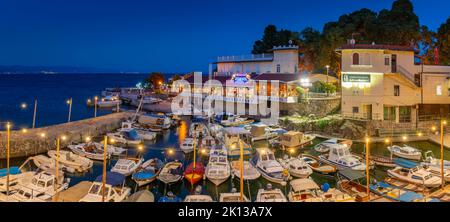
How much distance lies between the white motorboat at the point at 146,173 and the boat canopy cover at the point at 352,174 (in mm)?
12903

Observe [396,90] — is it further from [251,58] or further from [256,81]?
[251,58]

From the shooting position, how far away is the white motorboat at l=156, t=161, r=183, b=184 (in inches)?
919

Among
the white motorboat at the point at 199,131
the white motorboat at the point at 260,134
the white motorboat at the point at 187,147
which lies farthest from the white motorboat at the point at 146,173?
the white motorboat at the point at 260,134

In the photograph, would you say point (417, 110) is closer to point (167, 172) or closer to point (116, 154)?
point (167, 172)

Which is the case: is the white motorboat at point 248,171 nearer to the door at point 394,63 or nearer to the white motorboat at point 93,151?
the white motorboat at point 93,151

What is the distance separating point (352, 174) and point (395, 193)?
3.95 meters

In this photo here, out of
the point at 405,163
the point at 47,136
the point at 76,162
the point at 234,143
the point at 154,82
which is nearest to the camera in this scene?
the point at 405,163

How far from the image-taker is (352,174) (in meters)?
23.4

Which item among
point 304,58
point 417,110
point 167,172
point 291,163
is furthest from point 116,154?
point 304,58

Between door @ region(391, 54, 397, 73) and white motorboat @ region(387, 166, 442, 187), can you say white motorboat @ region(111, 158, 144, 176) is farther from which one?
door @ region(391, 54, 397, 73)

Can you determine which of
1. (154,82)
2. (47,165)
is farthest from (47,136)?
(154,82)

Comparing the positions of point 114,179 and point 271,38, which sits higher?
point 271,38

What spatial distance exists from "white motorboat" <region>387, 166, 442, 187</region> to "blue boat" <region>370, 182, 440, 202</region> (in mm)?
1493

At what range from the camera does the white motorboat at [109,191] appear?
19.1 metres
